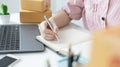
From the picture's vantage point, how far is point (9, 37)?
882mm

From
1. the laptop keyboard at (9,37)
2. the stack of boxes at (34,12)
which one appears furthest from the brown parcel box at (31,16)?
the laptop keyboard at (9,37)

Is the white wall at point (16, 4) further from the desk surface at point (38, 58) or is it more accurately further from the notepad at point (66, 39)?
the desk surface at point (38, 58)

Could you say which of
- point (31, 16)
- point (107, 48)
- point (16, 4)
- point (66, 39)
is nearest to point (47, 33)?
point (66, 39)

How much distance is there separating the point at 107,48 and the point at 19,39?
745 mm

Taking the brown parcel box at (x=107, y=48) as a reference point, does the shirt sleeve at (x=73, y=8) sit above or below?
above

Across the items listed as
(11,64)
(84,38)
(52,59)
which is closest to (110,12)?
(84,38)

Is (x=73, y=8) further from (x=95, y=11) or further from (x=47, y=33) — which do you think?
(x=47, y=33)

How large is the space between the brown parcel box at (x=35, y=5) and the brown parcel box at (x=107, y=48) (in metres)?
0.96

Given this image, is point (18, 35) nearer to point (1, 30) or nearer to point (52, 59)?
point (1, 30)

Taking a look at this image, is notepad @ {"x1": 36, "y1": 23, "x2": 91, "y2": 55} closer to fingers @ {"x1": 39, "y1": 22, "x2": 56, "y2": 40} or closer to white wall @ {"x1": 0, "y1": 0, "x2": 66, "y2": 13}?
fingers @ {"x1": 39, "y1": 22, "x2": 56, "y2": 40}

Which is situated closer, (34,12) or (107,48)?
(107,48)

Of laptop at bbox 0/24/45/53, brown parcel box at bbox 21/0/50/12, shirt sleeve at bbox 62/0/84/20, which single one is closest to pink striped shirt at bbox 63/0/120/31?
shirt sleeve at bbox 62/0/84/20

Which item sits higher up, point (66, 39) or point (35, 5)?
point (35, 5)

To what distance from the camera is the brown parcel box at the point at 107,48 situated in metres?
0.15
